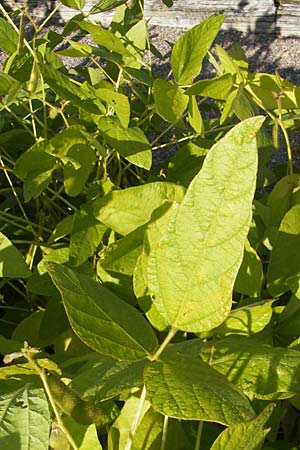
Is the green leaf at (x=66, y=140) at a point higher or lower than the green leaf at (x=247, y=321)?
higher

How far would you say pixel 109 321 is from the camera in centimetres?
46

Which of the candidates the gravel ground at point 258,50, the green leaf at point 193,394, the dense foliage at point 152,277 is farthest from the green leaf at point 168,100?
the gravel ground at point 258,50

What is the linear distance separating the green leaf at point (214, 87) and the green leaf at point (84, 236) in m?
0.17

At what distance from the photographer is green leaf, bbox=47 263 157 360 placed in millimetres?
443

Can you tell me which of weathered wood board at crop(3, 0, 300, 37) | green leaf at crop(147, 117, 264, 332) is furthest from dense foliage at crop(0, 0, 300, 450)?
weathered wood board at crop(3, 0, 300, 37)

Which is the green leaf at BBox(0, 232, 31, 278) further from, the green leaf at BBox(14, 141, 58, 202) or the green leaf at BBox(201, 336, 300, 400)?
the green leaf at BBox(201, 336, 300, 400)

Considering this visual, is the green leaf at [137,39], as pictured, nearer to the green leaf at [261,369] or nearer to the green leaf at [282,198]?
the green leaf at [282,198]

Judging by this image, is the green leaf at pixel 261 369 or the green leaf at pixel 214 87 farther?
the green leaf at pixel 214 87

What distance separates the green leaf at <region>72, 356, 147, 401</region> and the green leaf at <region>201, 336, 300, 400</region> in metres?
0.07

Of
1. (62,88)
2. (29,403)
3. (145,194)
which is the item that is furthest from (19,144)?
(29,403)

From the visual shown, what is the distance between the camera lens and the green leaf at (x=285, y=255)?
2.21ft

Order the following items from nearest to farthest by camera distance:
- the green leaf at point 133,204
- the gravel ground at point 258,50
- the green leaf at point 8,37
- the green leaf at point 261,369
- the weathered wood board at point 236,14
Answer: the green leaf at point 261,369 → the green leaf at point 133,204 → the green leaf at point 8,37 → the gravel ground at point 258,50 → the weathered wood board at point 236,14

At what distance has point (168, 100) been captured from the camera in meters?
0.72

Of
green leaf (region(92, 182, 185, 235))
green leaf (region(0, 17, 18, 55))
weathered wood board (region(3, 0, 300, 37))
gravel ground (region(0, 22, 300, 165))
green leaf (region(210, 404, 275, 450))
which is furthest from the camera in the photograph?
weathered wood board (region(3, 0, 300, 37))
